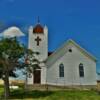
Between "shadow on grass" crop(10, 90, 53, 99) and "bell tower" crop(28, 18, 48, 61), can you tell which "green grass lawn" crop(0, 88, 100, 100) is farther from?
"bell tower" crop(28, 18, 48, 61)

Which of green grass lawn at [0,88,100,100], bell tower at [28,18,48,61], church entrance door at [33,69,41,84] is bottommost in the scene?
green grass lawn at [0,88,100,100]

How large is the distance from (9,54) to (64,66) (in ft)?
43.2

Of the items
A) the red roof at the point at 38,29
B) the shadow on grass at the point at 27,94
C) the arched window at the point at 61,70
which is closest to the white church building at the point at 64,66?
the arched window at the point at 61,70

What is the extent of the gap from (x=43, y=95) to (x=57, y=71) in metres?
10.6

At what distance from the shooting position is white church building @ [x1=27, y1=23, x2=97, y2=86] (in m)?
56.2

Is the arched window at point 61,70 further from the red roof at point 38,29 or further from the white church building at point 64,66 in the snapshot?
the red roof at point 38,29

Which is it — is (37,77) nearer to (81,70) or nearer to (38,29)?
(81,70)

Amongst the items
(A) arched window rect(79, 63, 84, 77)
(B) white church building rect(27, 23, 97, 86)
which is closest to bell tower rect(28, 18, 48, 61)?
(B) white church building rect(27, 23, 97, 86)

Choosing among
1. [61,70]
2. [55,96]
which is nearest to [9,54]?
[55,96]

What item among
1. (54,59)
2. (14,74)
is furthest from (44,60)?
(14,74)

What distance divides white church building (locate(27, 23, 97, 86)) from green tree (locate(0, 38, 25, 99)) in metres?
9.55

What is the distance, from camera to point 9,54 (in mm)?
46375

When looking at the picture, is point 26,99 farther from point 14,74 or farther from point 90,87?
point 90,87

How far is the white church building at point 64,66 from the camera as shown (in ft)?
184
